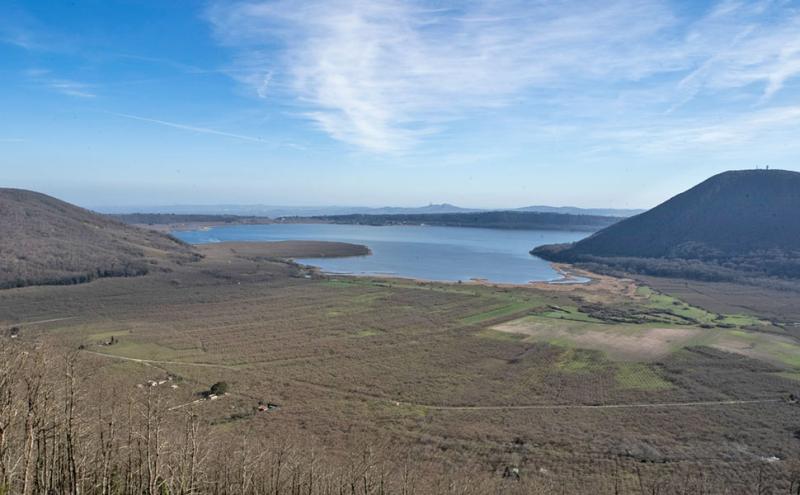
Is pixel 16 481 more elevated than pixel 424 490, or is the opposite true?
pixel 16 481

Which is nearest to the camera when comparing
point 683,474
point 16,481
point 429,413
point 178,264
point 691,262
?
point 16,481

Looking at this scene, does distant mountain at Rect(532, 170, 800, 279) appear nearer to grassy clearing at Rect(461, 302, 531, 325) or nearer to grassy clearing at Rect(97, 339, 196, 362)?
grassy clearing at Rect(461, 302, 531, 325)

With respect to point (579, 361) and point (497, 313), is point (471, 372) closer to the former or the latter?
point (579, 361)

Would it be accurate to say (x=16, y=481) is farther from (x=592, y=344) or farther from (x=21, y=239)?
(x=21, y=239)

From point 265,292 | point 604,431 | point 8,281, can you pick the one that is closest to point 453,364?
point 604,431

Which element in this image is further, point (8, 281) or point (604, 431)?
point (8, 281)

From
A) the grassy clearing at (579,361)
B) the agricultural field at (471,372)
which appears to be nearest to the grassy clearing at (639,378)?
the agricultural field at (471,372)

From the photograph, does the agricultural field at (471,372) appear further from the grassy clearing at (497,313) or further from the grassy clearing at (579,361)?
the grassy clearing at (497,313)

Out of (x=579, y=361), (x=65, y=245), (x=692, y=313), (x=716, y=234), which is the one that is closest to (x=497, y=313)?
(x=579, y=361)
